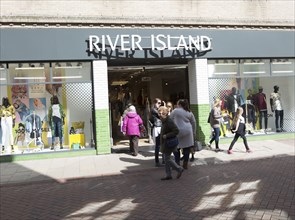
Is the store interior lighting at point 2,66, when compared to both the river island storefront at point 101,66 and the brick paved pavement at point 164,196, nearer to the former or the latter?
the river island storefront at point 101,66

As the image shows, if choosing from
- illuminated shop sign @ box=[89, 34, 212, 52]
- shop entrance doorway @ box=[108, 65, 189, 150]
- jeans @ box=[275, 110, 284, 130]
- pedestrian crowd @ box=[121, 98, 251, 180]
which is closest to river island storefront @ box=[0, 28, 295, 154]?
illuminated shop sign @ box=[89, 34, 212, 52]

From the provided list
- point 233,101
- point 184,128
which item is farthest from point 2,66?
point 233,101

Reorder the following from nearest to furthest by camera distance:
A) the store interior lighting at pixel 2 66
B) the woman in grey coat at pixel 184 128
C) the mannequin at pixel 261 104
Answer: the woman in grey coat at pixel 184 128, the store interior lighting at pixel 2 66, the mannequin at pixel 261 104

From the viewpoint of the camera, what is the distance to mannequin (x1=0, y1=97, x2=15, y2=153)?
11.7 metres

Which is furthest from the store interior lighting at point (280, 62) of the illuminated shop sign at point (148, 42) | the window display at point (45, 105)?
the window display at point (45, 105)

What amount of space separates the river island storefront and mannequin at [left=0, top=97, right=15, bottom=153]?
15cm

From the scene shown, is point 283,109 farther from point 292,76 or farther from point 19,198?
point 19,198

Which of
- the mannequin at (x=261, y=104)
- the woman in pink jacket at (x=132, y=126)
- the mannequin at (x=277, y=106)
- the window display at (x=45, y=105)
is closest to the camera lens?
the woman in pink jacket at (x=132, y=126)

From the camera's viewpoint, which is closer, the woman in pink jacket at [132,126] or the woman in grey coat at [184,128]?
the woman in grey coat at [184,128]

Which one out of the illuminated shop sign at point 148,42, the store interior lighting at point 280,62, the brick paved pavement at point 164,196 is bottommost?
the brick paved pavement at point 164,196

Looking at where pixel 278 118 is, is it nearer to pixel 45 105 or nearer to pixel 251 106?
pixel 251 106

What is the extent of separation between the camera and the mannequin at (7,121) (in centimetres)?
1169

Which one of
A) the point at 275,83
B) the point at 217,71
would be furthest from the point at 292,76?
the point at 217,71

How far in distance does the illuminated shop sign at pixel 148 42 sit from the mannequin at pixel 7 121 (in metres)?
3.42
